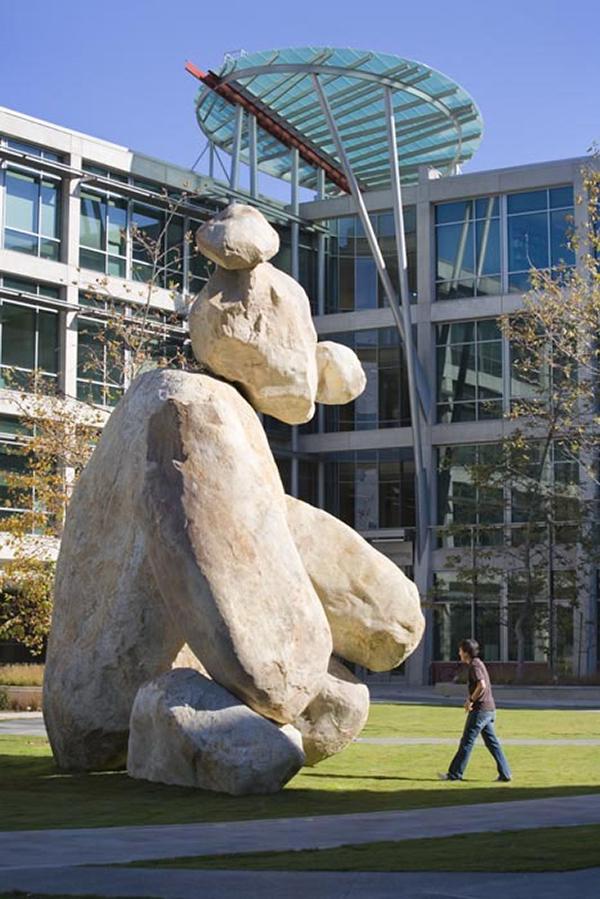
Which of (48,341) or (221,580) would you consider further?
(48,341)

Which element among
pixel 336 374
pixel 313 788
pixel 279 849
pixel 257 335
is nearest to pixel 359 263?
pixel 336 374

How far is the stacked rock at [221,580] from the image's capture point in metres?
12.5

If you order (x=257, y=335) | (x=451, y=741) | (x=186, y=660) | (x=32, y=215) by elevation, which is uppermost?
(x=32, y=215)

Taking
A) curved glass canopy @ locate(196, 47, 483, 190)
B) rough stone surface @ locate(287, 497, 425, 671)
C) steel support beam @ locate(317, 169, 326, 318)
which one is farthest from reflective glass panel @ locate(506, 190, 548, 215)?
rough stone surface @ locate(287, 497, 425, 671)

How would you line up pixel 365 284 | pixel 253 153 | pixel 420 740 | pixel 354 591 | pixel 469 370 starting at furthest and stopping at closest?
pixel 365 284 → pixel 469 370 → pixel 253 153 → pixel 420 740 → pixel 354 591

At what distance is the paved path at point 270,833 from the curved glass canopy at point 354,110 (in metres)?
36.7

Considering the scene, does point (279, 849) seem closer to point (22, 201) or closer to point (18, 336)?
point (18, 336)

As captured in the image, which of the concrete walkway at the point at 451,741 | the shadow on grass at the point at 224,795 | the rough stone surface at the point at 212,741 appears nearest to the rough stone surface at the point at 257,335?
the rough stone surface at the point at 212,741

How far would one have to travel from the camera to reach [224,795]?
12195mm

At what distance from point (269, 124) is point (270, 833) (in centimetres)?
4248

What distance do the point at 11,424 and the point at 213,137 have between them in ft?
47.3

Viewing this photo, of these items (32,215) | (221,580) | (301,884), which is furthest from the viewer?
(32,215)

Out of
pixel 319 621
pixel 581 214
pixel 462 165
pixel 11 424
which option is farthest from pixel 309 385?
pixel 462 165

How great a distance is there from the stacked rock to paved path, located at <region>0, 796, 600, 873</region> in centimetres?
166
